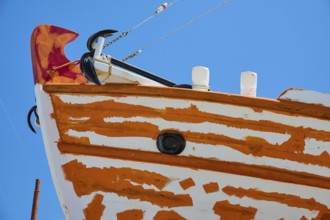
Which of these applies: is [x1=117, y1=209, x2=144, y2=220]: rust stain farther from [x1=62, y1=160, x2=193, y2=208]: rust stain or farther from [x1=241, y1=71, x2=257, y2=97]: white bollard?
[x1=241, y1=71, x2=257, y2=97]: white bollard

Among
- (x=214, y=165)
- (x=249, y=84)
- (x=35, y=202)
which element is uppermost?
(x=35, y=202)

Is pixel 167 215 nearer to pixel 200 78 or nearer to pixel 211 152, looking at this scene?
pixel 211 152

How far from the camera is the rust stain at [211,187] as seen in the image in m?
4.34

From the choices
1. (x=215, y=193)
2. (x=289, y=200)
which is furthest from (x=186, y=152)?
(x=289, y=200)

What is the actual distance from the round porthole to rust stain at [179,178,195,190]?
22cm

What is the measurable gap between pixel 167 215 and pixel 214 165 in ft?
1.75

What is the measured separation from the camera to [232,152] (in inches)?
169

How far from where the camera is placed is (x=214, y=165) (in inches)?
170

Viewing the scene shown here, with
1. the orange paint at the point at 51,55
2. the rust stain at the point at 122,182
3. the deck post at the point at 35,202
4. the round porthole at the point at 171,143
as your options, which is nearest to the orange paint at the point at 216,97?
the round porthole at the point at 171,143

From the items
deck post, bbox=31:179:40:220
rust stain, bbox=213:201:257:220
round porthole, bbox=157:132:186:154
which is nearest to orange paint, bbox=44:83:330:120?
round porthole, bbox=157:132:186:154

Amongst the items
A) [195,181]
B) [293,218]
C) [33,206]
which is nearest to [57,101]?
[195,181]

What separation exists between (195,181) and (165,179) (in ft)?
0.75

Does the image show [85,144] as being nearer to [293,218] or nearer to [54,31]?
[54,31]

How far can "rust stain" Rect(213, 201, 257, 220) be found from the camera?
4336 mm
